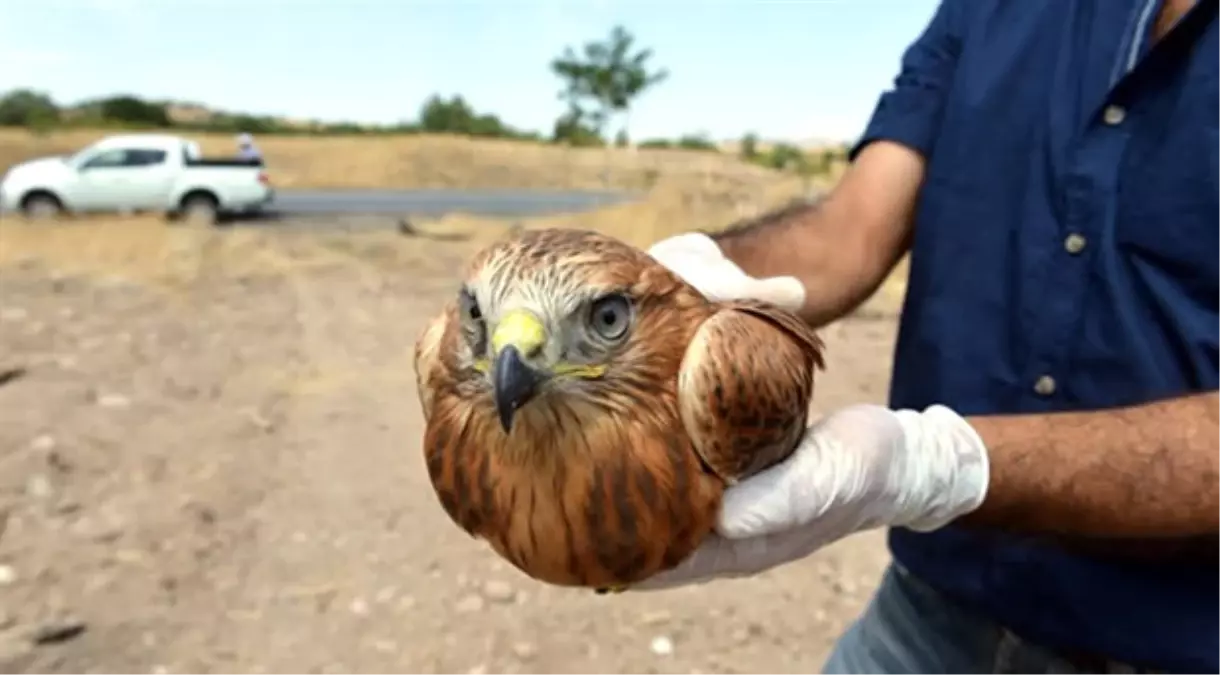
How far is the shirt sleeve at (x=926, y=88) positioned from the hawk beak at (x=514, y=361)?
1.33m

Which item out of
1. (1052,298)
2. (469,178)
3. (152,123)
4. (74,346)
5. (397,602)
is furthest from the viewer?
(152,123)

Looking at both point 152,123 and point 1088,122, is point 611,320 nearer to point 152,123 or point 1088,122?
point 1088,122

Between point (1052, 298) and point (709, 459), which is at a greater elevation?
point (1052, 298)

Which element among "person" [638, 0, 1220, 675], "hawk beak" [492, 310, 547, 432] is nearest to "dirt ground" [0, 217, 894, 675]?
"person" [638, 0, 1220, 675]

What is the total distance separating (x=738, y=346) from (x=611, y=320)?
8.3 inches

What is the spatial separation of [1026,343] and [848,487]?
1.99 ft

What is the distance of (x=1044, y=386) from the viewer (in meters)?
2.43

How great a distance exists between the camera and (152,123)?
53.0m

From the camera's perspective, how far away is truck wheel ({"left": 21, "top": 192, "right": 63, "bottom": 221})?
69.6 feet

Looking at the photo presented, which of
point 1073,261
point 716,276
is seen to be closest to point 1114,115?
point 1073,261

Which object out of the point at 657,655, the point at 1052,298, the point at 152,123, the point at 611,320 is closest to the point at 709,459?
the point at 611,320

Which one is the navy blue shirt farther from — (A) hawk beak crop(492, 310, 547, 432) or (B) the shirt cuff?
(A) hawk beak crop(492, 310, 547, 432)

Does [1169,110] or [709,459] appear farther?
[1169,110]

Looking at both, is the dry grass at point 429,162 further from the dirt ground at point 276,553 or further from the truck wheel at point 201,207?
the dirt ground at point 276,553
